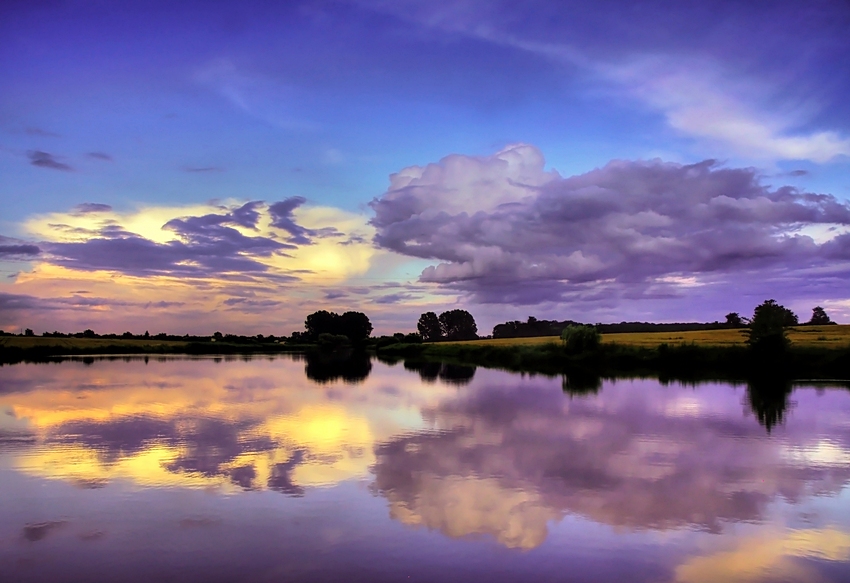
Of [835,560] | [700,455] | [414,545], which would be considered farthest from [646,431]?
[414,545]

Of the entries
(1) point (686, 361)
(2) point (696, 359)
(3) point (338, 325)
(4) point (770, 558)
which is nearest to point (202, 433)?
(4) point (770, 558)

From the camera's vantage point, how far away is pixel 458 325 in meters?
153

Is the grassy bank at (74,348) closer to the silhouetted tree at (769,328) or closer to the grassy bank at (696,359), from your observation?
the grassy bank at (696,359)

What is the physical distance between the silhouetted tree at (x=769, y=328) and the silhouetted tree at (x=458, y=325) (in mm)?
107268

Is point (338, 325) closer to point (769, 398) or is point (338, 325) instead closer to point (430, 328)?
point (430, 328)

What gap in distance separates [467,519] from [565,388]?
82.4 ft

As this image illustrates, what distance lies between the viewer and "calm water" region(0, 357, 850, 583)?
307 inches

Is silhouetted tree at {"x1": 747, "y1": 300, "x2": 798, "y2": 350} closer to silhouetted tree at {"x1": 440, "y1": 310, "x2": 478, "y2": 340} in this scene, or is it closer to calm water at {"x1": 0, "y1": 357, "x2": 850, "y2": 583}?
calm water at {"x1": 0, "y1": 357, "x2": 850, "y2": 583}

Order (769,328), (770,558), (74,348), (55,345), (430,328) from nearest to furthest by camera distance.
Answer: (770,558), (769,328), (55,345), (74,348), (430,328)

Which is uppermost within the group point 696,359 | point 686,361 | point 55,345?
point 55,345

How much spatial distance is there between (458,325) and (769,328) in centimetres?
11036

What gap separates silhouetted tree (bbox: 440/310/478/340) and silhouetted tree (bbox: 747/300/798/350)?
352ft

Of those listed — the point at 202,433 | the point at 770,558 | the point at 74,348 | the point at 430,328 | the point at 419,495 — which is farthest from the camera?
the point at 430,328

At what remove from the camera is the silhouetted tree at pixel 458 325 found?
152250 millimetres
